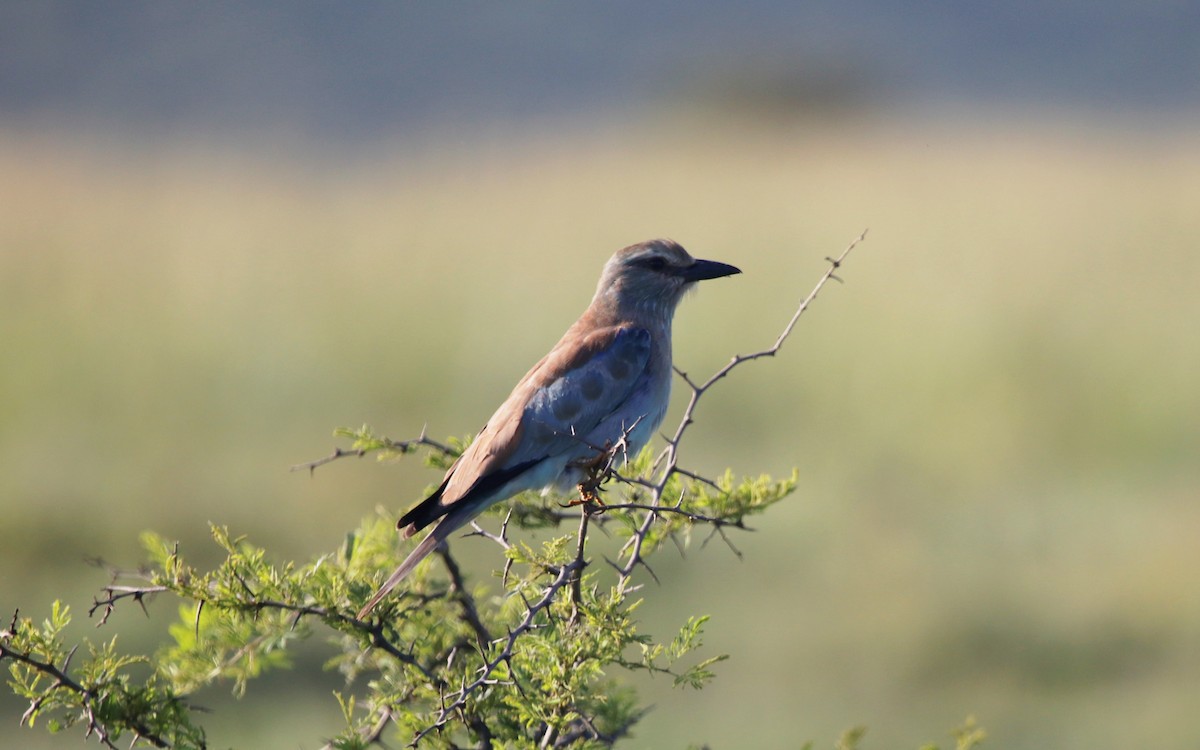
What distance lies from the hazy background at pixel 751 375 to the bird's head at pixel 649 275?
1878 mm

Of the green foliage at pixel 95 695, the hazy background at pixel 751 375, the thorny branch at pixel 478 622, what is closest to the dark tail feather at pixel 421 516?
the thorny branch at pixel 478 622

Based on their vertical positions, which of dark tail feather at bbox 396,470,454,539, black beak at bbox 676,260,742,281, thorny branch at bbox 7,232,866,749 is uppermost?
black beak at bbox 676,260,742,281

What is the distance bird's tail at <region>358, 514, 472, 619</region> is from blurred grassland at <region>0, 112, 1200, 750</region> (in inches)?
89.5

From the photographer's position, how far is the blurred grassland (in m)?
5.97

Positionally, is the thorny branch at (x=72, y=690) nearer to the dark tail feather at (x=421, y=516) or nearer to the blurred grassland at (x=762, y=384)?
the dark tail feather at (x=421, y=516)

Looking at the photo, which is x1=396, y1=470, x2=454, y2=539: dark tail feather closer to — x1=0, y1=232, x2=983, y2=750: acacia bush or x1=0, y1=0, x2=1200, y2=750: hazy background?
x1=0, y1=232, x2=983, y2=750: acacia bush

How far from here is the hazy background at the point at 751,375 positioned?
596 centimetres

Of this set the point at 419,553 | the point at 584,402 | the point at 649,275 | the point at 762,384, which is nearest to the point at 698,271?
the point at 649,275

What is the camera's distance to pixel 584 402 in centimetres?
382

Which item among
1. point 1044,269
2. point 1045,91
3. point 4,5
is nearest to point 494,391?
point 1044,269

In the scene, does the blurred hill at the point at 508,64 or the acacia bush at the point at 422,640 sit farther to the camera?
the blurred hill at the point at 508,64

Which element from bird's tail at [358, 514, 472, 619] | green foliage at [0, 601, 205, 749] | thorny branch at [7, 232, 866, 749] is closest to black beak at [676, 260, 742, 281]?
bird's tail at [358, 514, 472, 619]

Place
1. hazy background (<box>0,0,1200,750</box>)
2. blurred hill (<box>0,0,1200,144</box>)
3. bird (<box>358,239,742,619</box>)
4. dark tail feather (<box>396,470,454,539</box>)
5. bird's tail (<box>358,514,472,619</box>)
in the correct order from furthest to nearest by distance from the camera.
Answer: blurred hill (<box>0,0,1200,144</box>) → hazy background (<box>0,0,1200,750</box>) → bird (<box>358,239,742,619</box>) → dark tail feather (<box>396,470,454,539</box>) → bird's tail (<box>358,514,472,619</box>)

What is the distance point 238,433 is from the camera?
8164 mm
